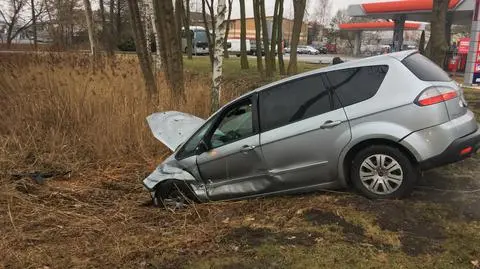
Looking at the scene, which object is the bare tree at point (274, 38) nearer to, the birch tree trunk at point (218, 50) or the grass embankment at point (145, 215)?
the birch tree trunk at point (218, 50)

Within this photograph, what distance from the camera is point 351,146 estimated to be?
5477 millimetres

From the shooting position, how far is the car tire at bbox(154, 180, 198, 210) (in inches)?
254

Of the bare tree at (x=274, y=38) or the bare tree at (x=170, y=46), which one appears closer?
the bare tree at (x=170, y=46)

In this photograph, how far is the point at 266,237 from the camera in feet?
15.6

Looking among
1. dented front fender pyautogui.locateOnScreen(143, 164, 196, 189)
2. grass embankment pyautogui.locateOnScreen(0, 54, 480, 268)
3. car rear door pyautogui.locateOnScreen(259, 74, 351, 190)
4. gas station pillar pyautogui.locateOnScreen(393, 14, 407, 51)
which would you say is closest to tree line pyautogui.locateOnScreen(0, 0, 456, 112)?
grass embankment pyautogui.locateOnScreen(0, 54, 480, 268)

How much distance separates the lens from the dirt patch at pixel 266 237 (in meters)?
4.61

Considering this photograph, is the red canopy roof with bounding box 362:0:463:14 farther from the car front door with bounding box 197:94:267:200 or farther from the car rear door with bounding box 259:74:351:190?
the car front door with bounding box 197:94:267:200

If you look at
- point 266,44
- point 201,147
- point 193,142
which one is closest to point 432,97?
point 201,147

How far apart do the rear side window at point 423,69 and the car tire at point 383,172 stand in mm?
860

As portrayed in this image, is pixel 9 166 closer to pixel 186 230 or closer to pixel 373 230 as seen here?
pixel 186 230

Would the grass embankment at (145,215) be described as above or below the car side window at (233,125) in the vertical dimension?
below

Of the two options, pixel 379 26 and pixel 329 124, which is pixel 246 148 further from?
pixel 379 26

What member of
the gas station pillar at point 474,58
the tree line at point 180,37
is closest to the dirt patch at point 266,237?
the tree line at point 180,37

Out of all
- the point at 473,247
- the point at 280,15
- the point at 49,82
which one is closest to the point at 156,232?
the point at 473,247
